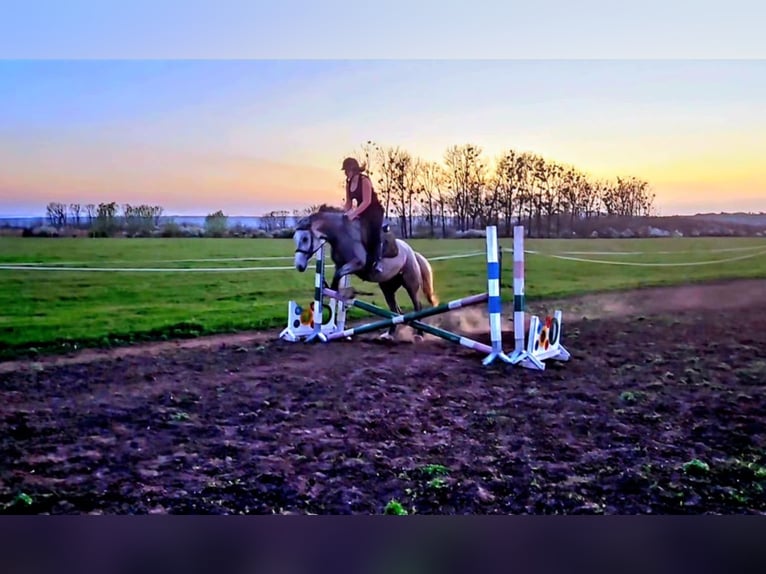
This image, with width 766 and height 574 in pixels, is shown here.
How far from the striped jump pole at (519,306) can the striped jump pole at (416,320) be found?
0.13m

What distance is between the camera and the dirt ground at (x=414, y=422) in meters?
2.78

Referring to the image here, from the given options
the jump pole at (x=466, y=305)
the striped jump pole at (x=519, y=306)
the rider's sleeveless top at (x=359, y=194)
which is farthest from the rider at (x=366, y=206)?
the striped jump pole at (x=519, y=306)

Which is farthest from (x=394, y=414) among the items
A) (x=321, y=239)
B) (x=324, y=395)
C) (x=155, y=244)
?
(x=155, y=244)

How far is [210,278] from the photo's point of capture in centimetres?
327

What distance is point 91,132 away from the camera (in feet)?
10.5

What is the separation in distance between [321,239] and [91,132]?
1.19 meters

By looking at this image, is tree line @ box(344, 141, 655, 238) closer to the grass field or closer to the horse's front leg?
the grass field

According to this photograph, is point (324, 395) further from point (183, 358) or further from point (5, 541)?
point (5, 541)

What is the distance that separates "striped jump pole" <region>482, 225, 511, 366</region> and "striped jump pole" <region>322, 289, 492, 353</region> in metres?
0.03

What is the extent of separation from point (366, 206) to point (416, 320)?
0.58 m

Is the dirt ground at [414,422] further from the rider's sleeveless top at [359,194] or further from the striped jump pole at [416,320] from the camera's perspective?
the rider's sleeveless top at [359,194]

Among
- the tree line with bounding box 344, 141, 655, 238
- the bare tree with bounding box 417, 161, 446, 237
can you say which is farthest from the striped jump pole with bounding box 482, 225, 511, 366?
the bare tree with bounding box 417, 161, 446, 237

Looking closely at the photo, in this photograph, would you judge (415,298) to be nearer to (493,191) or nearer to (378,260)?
(378,260)

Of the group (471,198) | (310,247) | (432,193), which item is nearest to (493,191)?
(471,198)
